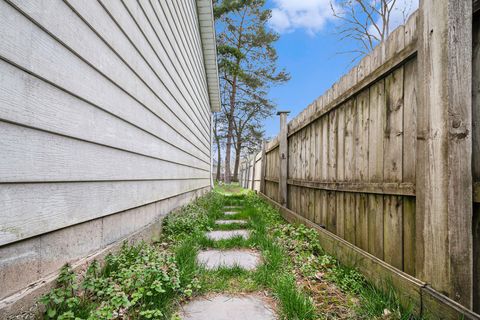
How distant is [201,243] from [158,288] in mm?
1300

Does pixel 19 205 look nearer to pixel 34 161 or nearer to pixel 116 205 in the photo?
pixel 34 161

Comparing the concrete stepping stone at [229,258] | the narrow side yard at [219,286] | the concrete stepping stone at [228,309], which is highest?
the narrow side yard at [219,286]

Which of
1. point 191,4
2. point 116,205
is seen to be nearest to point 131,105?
point 116,205

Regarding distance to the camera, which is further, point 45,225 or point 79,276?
point 79,276

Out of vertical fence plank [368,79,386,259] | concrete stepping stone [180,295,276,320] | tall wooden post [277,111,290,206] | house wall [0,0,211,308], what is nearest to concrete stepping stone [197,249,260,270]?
concrete stepping stone [180,295,276,320]

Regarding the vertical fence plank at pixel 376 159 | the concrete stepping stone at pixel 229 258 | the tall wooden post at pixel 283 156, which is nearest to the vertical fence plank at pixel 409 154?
the vertical fence plank at pixel 376 159

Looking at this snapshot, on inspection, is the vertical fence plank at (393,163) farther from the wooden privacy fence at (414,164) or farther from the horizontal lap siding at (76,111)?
the horizontal lap siding at (76,111)

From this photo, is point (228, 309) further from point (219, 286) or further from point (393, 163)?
point (393, 163)

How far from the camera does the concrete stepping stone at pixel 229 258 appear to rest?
2213 mm

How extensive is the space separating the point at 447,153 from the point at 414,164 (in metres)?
0.27

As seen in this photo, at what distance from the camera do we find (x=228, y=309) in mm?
1565

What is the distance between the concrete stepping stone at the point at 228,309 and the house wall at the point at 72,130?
0.74 metres

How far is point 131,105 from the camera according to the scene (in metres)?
2.37

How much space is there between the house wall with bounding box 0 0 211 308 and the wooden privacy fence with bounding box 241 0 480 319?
1.83 meters
